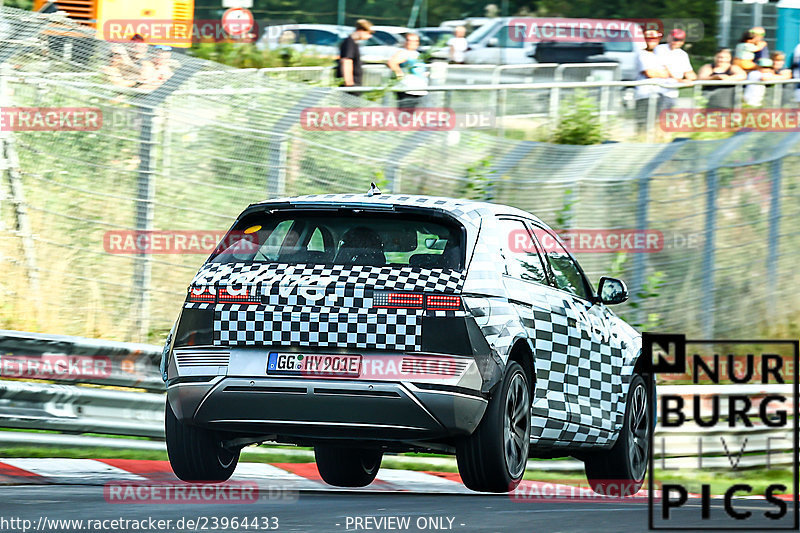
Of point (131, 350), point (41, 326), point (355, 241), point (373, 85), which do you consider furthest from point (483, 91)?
point (355, 241)

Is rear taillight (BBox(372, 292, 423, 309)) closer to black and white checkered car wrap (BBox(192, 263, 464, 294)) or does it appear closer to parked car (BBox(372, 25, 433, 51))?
black and white checkered car wrap (BBox(192, 263, 464, 294))

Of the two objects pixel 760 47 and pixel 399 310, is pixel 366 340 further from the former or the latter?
pixel 760 47

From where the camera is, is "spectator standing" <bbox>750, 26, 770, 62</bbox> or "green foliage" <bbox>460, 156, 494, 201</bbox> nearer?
"green foliage" <bbox>460, 156, 494, 201</bbox>

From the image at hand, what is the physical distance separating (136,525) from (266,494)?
4.99 feet

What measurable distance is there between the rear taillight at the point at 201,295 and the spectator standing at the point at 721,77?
11501 millimetres

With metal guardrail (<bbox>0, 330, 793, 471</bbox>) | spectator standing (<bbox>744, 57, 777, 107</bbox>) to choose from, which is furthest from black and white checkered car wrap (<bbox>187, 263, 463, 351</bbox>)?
spectator standing (<bbox>744, 57, 777, 107</bbox>)

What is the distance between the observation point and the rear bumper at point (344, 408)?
731 centimetres

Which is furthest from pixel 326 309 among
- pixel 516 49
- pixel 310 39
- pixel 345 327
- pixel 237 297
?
pixel 516 49

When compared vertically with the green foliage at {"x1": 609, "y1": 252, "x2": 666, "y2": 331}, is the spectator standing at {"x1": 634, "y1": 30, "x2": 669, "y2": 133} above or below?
above

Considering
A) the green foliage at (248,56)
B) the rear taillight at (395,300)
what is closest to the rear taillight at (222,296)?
the rear taillight at (395,300)

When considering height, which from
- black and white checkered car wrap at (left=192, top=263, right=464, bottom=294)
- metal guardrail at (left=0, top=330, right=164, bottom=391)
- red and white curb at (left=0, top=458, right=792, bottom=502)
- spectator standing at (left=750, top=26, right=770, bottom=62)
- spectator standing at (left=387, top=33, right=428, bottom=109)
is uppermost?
spectator standing at (left=750, top=26, right=770, bottom=62)

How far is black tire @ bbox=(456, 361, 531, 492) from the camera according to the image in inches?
299

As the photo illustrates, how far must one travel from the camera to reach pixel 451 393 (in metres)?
7.37

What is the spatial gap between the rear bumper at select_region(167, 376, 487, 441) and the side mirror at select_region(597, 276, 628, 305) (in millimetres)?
2236
